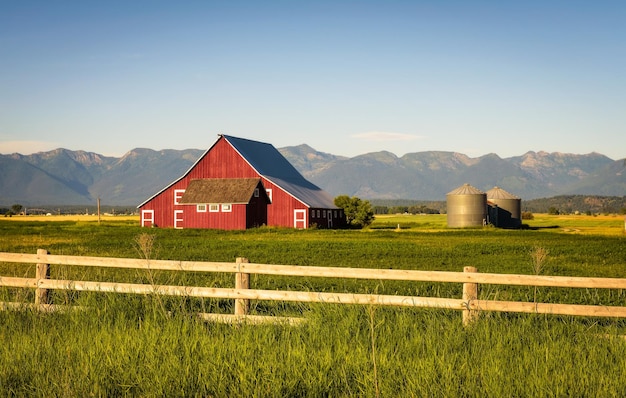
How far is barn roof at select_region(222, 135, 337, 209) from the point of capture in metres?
65.2

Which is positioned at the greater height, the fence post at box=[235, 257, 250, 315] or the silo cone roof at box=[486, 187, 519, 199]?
the silo cone roof at box=[486, 187, 519, 199]

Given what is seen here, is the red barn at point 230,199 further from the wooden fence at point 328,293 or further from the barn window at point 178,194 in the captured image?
the wooden fence at point 328,293

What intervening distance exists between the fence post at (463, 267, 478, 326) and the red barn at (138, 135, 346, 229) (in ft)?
164

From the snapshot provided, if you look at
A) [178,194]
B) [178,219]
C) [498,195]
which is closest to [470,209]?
[498,195]

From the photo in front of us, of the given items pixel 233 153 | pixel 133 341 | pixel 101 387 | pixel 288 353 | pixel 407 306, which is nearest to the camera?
pixel 101 387

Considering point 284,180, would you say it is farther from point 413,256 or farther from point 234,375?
point 234,375

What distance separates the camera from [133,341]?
8945 mm

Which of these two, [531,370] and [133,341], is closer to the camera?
[531,370]

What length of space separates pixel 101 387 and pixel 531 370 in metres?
5.01

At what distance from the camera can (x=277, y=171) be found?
72062mm

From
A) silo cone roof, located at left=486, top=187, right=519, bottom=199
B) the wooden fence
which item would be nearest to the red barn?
silo cone roof, located at left=486, top=187, right=519, bottom=199

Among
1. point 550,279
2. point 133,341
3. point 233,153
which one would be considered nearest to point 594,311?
point 550,279

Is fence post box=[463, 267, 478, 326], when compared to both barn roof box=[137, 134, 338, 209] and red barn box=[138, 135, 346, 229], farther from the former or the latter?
barn roof box=[137, 134, 338, 209]

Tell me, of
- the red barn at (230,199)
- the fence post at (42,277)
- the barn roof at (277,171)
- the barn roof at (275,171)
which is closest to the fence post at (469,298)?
the fence post at (42,277)
